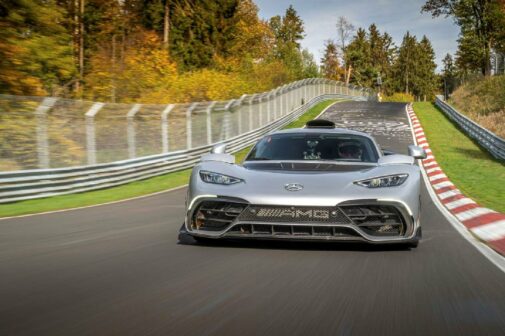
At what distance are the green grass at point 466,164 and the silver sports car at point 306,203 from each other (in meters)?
5.94

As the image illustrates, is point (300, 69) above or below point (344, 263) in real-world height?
above

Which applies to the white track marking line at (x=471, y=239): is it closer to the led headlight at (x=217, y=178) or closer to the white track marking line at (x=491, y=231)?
the white track marking line at (x=491, y=231)

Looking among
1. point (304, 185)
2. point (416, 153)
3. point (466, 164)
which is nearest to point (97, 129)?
point (416, 153)

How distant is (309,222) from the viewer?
19.8 ft

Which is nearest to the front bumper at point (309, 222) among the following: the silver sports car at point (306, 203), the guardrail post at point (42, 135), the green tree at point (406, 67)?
the silver sports car at point (306, 203)

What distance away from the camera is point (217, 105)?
2559 centimetres

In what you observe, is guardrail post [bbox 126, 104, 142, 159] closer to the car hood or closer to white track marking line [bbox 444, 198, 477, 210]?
white track marking line [bbox 444, 198, 477, 210]

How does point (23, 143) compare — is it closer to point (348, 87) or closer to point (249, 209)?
point (249, 209)

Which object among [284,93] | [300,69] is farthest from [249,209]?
[300,69]

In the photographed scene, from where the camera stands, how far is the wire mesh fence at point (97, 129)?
1367cm

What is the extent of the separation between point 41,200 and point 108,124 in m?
3.99

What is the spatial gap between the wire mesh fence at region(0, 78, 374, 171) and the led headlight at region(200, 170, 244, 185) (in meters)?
8.01

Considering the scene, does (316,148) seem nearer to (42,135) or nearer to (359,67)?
(42,135)

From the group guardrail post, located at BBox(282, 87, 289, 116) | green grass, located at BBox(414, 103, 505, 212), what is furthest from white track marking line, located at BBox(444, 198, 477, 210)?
guardrail post, located at BBox(282, 87, 289, 116)
